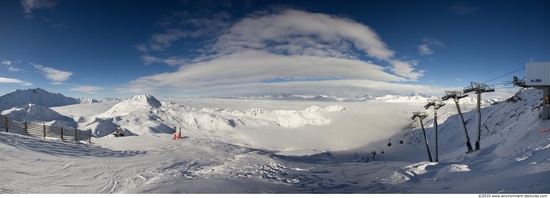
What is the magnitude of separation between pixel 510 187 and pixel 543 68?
27.0 m

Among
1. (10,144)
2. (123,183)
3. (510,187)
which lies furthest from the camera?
(10,144)

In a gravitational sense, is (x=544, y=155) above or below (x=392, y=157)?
above

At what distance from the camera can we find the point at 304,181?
15.8 m

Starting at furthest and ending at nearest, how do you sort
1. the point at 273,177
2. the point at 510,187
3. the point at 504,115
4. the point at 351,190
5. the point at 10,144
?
the point at 504,115
the point at 10,144
the point at 273,177
the point at 351,190
the point at 510,187

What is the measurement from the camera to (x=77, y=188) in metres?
14.4

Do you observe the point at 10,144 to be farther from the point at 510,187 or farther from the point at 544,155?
the point at 544,155

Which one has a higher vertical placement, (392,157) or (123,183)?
(123,183)

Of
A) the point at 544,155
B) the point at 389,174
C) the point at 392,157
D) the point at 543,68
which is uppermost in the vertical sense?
the point at 543,68

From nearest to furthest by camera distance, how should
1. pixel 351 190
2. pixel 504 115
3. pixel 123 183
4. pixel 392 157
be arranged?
pixel 351 190 < pixel 123 183 < pixel 504 115 < pixel 392 157

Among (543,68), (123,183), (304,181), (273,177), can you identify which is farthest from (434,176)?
(543,68)

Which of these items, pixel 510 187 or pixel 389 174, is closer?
pixel 510 187

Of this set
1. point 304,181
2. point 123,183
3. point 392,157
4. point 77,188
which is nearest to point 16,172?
point 77,188

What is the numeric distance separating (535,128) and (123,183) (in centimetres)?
3611

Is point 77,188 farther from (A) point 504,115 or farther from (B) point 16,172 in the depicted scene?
(A) point 504,115
